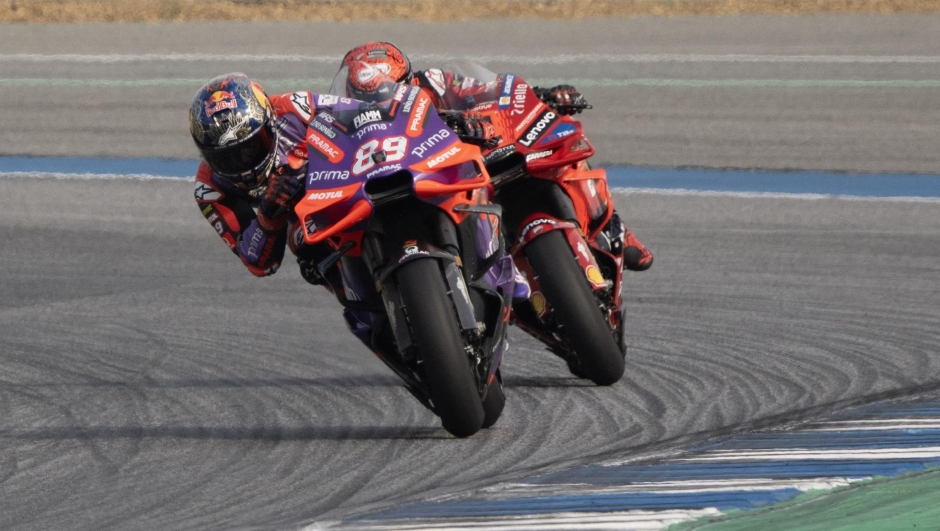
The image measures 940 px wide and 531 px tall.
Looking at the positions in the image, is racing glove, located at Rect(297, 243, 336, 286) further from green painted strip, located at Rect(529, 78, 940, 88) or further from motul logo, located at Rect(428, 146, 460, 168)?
green painted strip, located at Rect(529, 78, 940, 88)

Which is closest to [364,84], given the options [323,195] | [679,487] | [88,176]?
[323,195]

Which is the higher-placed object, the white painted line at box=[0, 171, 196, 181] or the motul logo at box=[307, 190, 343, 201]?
the motul logo at box=[307, 190, 343, 201]

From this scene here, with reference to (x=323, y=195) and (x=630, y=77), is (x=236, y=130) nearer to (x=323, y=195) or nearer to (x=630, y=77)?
(x=323, y=195)

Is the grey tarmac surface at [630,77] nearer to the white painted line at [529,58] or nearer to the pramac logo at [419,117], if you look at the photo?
the white painted line at [529,58]

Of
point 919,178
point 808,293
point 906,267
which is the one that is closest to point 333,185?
point 808,293

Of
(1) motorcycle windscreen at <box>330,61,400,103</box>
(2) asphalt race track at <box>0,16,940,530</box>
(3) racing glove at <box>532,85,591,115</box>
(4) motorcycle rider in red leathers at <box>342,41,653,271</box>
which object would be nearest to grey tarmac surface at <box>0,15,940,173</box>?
(2) asphalt race track at <box>0,16,940,530</box>

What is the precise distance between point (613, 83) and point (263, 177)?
10.1 metres

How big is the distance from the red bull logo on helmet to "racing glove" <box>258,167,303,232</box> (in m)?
0.29

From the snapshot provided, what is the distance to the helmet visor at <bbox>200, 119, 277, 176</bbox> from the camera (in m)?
5.45

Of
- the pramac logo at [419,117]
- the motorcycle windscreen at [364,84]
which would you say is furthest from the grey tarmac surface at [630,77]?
the pramac logo at [419,117]

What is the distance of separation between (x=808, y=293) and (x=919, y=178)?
3.53 metres

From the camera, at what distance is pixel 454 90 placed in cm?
655

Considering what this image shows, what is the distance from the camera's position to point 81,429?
6.07 meters

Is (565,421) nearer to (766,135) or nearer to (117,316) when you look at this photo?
(117,316)
